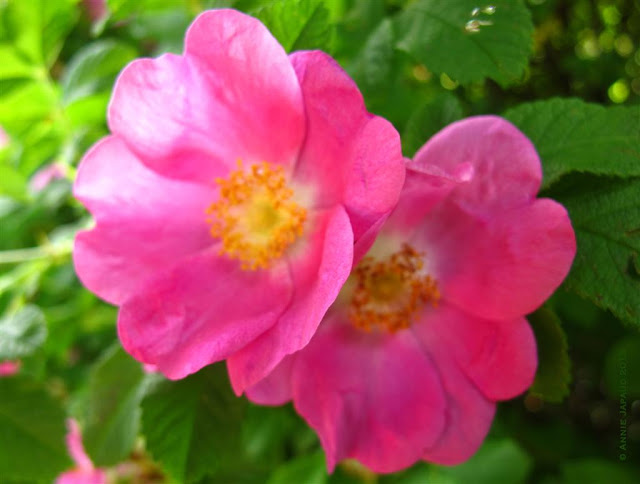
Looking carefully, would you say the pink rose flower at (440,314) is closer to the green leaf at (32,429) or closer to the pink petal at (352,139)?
the pink petal at (352,139)

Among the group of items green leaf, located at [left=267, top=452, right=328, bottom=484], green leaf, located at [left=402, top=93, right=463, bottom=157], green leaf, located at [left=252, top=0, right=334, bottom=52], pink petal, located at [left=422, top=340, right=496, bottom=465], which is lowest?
green leaf, located at [left=267, top=452, right=328, bottom=484]

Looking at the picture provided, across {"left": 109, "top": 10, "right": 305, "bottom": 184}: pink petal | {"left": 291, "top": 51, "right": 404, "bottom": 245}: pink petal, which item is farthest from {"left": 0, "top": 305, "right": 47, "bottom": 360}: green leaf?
{"left": 291, "top": 51, "right": 404, "bottom": 245}: pink petal

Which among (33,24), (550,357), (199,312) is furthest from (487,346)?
(33,24)

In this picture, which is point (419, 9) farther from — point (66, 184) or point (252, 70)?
point (66, 184)

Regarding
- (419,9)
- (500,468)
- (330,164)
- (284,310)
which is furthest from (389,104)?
(500,468)

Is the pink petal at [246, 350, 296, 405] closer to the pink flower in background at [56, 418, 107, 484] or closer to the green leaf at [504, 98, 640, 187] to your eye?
the green leaf at [504, 98, 640, 187]

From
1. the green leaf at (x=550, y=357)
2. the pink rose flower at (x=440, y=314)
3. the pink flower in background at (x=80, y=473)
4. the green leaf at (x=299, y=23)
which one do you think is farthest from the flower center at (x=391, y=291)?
the pink flower in background at (x=80, y=473)
